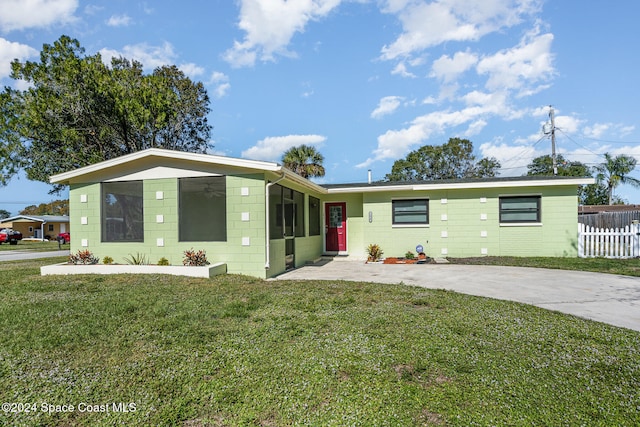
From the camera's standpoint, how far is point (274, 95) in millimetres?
12906

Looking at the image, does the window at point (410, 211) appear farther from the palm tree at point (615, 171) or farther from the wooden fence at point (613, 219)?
the palm tree at point (615, 171)

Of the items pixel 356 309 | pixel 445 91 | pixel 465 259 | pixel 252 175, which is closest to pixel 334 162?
pixel 445 91

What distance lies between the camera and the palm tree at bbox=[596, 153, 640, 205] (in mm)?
27956

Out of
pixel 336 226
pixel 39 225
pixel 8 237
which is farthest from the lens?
pixel 39 225

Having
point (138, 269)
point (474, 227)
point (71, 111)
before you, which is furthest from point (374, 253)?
point (71, 111)

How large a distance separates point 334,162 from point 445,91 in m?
8.58

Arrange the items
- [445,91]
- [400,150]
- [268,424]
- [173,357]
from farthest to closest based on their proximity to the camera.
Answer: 1. [400,150]
2. [445,91]
3. [173,357]
4. [268,424]

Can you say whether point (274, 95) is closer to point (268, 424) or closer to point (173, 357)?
point (173, 357)

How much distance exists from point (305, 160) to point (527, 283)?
15822 millimetres

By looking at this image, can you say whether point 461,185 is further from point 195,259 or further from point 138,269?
point 138,269

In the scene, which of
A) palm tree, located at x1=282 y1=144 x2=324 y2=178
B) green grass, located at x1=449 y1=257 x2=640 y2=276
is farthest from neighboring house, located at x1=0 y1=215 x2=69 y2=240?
green grass, located at x1=449 y1=257 x2=640 y2=276

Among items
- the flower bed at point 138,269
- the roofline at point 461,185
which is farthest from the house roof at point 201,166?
the flower bed at point 138,269

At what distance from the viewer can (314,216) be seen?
11.4 meters

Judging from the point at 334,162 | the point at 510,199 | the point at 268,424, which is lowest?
the point at 268,424
